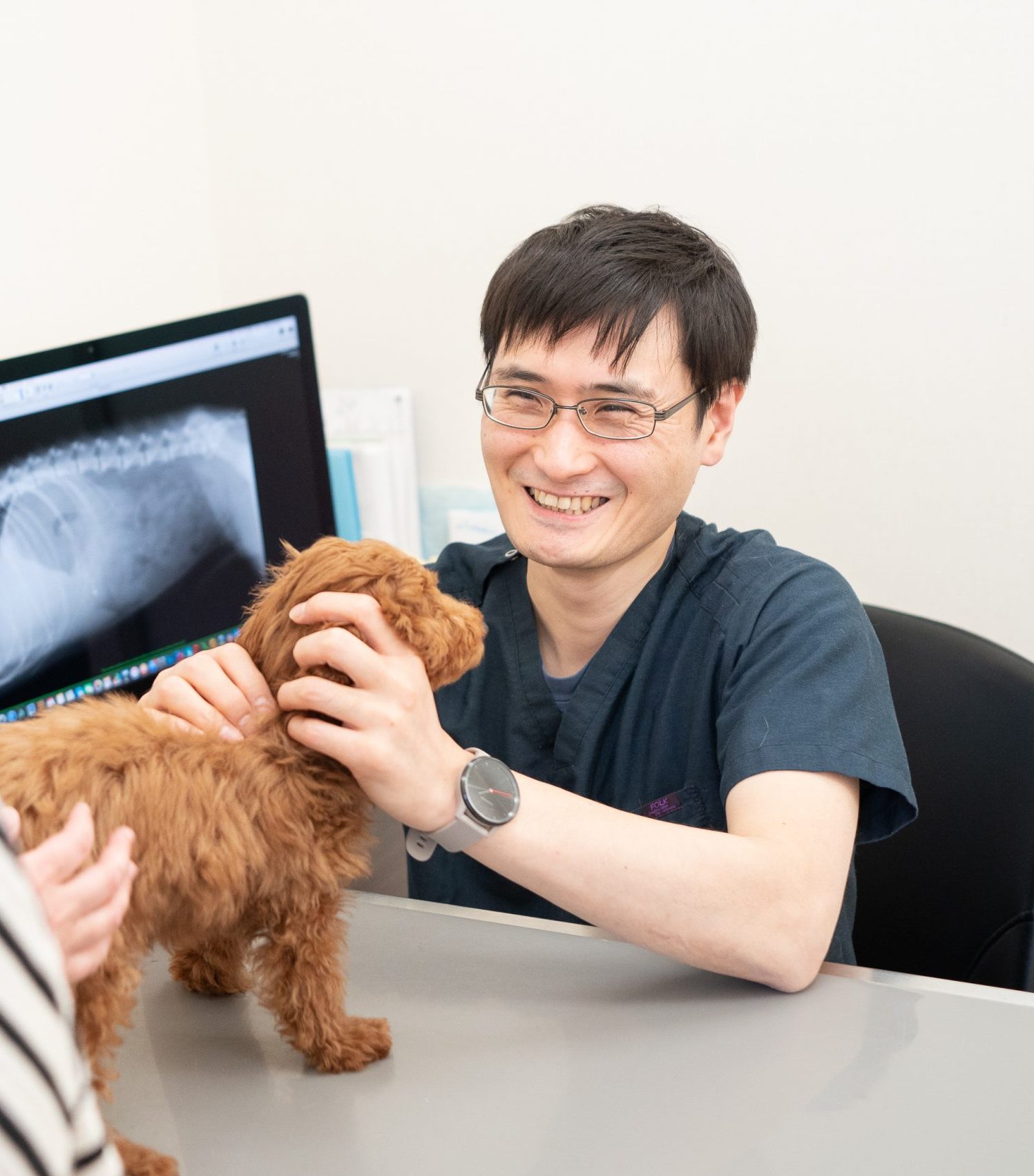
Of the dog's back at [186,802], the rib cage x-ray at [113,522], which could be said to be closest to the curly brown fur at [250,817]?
the dog's back at [186,802]

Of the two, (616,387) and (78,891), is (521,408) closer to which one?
(616,387)

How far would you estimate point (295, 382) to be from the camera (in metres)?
1.64

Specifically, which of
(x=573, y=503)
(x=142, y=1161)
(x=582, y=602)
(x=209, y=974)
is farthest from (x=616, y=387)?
(x=142, y=1161)

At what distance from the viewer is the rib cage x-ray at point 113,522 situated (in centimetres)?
134

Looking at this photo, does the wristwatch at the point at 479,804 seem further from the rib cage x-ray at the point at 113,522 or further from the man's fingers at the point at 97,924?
the rib cage x-ray at the point at 113,522

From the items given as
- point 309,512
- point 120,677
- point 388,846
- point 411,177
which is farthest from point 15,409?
point 411,177

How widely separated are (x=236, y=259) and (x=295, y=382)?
82cm

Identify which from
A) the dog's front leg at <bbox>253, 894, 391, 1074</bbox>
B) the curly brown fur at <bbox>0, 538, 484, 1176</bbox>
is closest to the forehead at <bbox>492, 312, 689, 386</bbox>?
the curly brown fur at <bbox>0, 538, 484, 1176</bbox>

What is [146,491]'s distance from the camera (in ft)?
4.90

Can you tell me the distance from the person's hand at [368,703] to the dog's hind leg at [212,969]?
20cm

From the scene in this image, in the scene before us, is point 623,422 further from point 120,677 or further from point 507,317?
point 120,677

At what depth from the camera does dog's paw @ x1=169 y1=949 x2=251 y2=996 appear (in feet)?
3.01

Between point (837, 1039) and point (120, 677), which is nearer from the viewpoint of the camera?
point (837, 1039)

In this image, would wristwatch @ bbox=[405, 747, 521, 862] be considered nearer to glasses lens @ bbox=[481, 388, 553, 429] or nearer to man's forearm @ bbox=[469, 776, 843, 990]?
man's forearm @ bbox=[469, 776, 843, 990]
